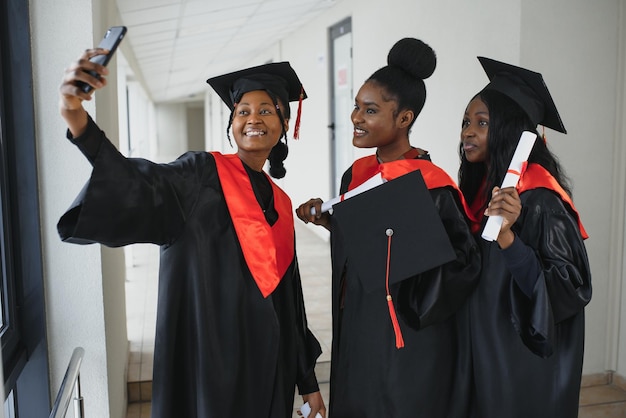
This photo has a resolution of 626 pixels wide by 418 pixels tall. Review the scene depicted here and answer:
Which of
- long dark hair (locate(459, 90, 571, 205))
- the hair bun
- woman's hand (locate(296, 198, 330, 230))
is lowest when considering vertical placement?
woman's hand (locate(296, 198, 330, 230))

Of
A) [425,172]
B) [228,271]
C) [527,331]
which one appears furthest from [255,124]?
[527,331]

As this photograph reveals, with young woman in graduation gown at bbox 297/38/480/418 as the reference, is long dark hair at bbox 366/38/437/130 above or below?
above

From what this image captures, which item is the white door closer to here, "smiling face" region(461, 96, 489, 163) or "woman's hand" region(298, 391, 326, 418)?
"smiling face" region(461, 96, 489, 163)

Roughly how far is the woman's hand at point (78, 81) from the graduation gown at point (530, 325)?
1134 mm

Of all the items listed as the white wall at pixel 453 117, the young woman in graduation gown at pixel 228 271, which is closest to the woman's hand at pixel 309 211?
the young woman in graduation gown at pixel 228 271

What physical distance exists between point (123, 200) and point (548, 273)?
1.13 meters

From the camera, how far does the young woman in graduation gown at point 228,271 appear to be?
1692mm

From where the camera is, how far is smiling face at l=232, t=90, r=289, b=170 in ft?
5.91

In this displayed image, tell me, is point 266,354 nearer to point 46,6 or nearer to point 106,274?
point 106,274

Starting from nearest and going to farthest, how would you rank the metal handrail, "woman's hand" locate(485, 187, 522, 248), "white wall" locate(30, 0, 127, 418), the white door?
the metal handrail
"woman's hand" locate(485, 187, 522, 248)
"white wall" locate(30, 0, 127, 418)
the white door

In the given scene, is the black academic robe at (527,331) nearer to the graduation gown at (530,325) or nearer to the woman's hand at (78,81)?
the graduation gown at (530,325)

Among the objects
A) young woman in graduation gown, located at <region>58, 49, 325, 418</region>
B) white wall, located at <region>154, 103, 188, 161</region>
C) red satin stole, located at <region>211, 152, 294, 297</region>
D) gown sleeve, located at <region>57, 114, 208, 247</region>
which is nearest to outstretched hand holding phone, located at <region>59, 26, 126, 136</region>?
gown sleeve, located at <region>57, 114, 208, 247</region>

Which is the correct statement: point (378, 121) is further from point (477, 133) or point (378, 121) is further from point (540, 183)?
point (540, 183)

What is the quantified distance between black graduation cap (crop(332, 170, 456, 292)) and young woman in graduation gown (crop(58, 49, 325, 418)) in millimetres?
197
